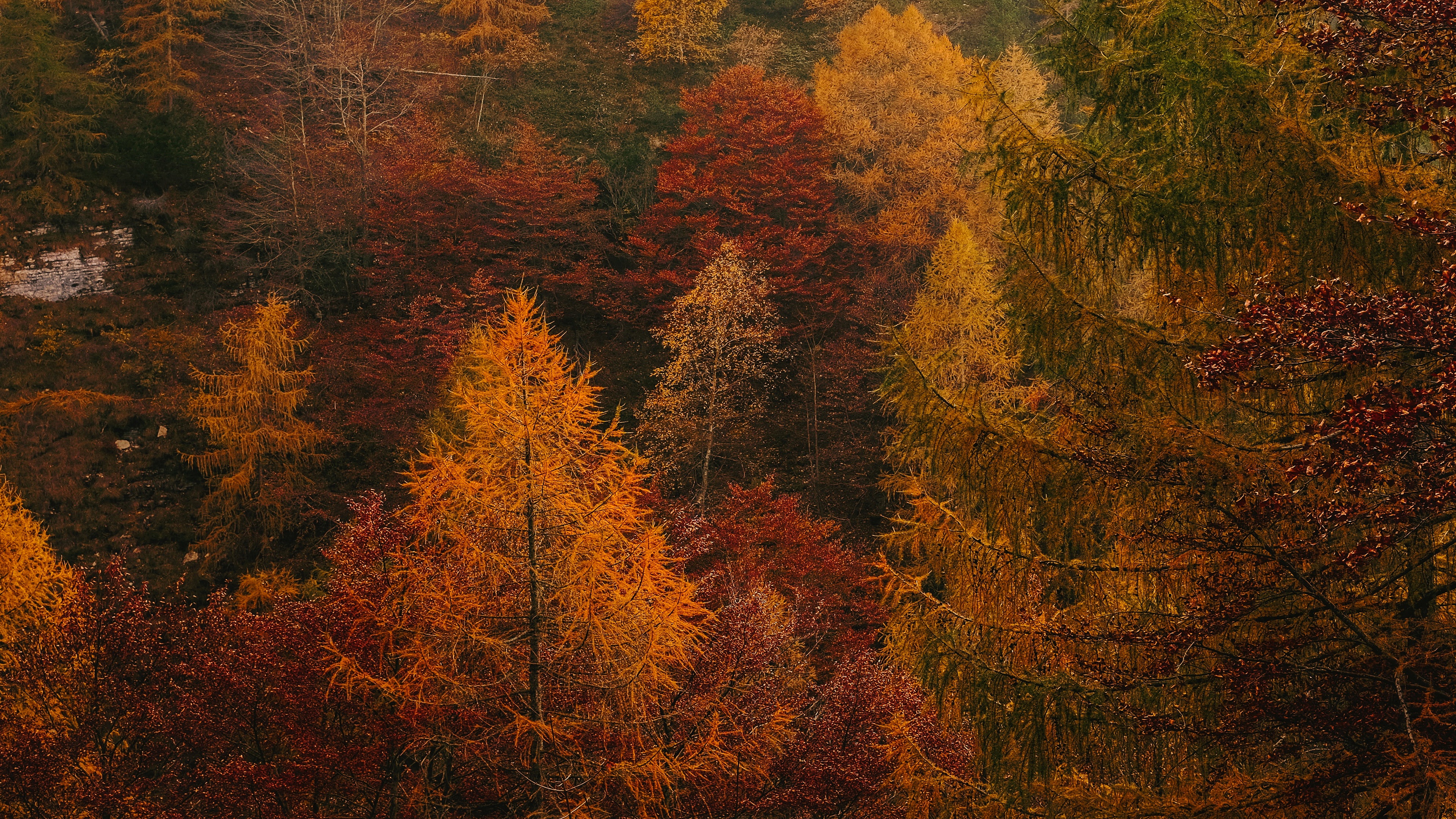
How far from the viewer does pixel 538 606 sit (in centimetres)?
1101

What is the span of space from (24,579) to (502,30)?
97.1ft

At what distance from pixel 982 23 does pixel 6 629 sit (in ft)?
136

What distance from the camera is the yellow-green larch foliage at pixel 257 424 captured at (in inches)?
898

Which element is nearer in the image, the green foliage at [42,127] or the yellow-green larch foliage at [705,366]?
the yellow-green larch foliage at [705,366]

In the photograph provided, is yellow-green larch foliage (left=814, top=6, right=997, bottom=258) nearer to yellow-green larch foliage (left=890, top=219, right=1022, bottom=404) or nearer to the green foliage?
yellow-green larch foliage (left=890, top=219, right=1022, bottom=404)

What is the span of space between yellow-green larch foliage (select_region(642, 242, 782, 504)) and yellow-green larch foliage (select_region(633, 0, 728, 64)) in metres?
18.9

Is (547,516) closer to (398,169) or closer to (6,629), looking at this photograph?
(6,629)

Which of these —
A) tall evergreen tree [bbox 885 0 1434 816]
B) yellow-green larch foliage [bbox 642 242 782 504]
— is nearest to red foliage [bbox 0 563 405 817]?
tall evergreen tree [bbox 885 0 1434 816]

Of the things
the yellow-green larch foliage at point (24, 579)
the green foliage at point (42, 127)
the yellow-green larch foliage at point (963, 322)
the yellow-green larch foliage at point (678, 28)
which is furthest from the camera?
the yellow-green larch foliage at point (678, 28)

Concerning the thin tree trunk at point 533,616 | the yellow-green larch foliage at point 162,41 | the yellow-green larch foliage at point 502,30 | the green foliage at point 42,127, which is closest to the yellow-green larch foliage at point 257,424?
the green foliage at point 42,127

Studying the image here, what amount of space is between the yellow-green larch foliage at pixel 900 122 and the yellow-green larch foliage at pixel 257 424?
15.3m

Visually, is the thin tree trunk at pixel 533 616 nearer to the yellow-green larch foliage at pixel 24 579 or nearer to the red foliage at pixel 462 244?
the yellow-green larch foliage at pixel 24 579

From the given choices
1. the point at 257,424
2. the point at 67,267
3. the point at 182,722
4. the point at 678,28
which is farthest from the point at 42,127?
the point at 182,722

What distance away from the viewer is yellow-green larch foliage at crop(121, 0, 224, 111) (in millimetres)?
32344
